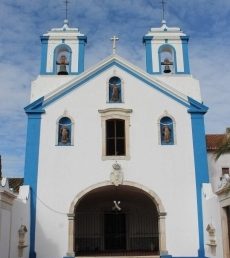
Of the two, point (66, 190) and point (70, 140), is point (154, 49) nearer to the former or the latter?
point (70, 140)

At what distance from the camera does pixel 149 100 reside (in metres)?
16.5

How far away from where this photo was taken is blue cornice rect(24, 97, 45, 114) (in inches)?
638

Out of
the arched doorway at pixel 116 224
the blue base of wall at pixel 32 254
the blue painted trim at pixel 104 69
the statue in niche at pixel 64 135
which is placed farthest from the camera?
the arched doorway at pixel 116 224

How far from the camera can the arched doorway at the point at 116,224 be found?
18.6 metres

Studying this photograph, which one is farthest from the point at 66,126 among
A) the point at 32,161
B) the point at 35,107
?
the point at 32,161

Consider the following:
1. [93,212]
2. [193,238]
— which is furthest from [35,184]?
[193,238]

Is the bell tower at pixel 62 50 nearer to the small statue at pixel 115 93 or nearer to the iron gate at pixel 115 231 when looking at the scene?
the small statue at pixel 115 93

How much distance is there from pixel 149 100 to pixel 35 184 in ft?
17.7

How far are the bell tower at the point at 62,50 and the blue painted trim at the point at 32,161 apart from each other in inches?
101

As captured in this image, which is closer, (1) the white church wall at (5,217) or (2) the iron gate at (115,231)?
(1) the white church wall at (5,217)

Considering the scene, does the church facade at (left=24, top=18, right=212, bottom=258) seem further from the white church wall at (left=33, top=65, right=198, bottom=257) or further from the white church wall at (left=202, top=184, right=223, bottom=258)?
the white church wall at (left=202, top=184, right=223, bottom=258)

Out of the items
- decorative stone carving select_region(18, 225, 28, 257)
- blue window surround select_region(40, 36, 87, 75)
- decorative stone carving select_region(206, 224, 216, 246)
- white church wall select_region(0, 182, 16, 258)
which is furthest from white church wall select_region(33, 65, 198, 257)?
white church wall select_region(0, 182, 16, 258)

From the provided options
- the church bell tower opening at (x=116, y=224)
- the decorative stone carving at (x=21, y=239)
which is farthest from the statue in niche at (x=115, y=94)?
the decorative stone carving at (x=21, y=239)

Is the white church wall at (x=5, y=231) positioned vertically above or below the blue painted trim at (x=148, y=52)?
below
